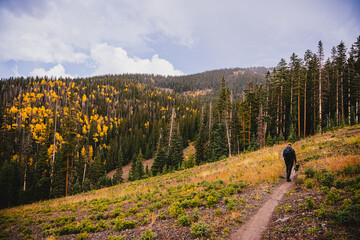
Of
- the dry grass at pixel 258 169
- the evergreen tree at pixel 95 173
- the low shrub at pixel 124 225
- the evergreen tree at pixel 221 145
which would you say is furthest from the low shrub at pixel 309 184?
the evergreen tree at pixel 95 173

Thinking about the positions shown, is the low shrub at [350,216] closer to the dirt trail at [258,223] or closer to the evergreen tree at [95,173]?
the dirt trail at [258,223]

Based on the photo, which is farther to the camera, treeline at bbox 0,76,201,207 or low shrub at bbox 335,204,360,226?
treeline at bbox 0,76,201,207

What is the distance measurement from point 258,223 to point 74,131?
1358 inches

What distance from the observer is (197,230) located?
6.09 metres

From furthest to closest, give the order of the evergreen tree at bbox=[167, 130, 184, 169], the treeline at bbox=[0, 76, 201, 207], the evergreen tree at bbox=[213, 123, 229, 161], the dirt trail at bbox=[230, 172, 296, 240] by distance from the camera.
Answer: the evergreen tree at bbox=[167, 130, 184, 169] → the evergreen tree at bbox=[213, 123, 229, 161] → the treeline at bbox=[0, 76, 201, 207] → the dirt trail at bbox=[230, 172, 296, 240]

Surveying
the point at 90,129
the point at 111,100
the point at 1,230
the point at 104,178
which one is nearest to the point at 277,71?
the point at 1,230

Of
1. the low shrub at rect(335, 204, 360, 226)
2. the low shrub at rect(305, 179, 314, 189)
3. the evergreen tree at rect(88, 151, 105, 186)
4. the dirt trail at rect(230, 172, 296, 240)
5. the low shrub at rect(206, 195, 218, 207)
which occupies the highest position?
the low shrub at rect(335, 204, 360, 226)

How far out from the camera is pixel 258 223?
626cm

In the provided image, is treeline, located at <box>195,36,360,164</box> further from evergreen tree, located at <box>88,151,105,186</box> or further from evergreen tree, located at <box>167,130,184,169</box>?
evergreen tree, located at <box>88,151,105,186</box>

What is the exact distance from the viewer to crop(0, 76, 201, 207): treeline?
33.2m

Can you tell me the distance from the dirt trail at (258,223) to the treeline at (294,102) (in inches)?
999

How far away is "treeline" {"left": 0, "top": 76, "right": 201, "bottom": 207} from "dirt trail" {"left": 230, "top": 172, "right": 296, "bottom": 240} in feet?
109

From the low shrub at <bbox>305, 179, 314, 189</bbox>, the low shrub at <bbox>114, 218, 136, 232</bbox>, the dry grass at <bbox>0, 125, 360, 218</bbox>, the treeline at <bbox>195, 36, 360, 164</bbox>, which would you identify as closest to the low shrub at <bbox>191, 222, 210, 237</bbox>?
the low shrub at <bbox>114, 218, 136, 232</bbox>

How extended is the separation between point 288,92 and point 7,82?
230m
